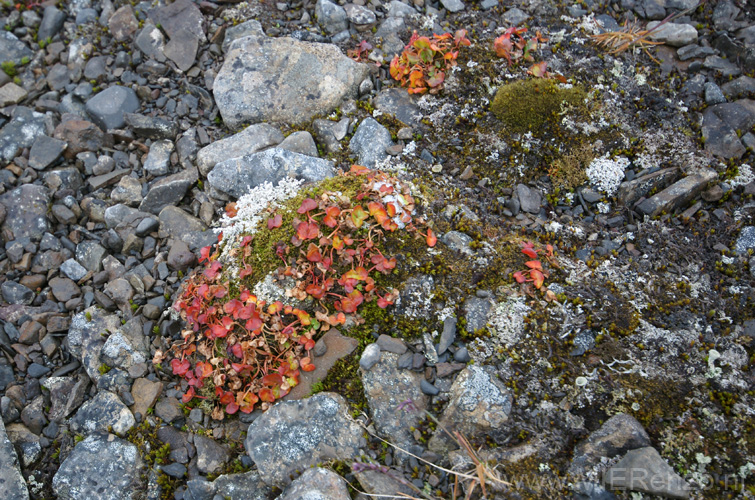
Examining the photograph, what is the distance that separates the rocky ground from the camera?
370 cm

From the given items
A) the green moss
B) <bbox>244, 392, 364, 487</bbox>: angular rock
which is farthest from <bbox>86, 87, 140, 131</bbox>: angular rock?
the green moss

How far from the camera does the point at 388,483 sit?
11.7ft

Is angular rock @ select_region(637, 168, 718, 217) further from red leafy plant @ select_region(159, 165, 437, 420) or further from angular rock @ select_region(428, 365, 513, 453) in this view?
angular rock @ select_region(428, 365, 513, 453)

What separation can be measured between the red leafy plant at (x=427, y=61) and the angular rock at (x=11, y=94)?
4.91 m

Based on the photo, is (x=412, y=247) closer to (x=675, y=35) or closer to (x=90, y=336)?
(x=90, y=336)

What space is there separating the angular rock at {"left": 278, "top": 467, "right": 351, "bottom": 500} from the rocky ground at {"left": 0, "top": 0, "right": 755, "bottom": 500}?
16 mm

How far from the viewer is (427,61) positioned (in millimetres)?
5695

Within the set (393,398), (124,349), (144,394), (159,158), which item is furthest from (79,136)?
(393,398)

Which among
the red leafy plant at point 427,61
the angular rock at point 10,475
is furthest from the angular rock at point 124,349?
the red leafy plant at point 427,61

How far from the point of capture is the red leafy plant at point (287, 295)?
13.6 ft

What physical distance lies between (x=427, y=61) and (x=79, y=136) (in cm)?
428

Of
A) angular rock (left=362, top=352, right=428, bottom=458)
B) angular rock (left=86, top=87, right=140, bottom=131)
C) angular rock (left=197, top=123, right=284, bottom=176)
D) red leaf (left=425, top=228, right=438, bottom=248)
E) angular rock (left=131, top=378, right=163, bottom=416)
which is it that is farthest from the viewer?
angular rock (left=86, top=87, right=140, bottom=131)

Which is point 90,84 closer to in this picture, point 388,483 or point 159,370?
point 159,370

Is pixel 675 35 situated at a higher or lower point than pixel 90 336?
higher
